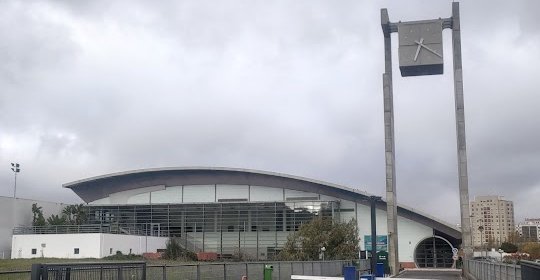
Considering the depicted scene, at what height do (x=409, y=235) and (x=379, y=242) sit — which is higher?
(x=409, y=235)

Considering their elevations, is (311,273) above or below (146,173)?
below

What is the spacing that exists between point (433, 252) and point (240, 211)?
1077 inches

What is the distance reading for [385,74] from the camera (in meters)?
69.1

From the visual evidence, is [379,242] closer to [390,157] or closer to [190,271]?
[390,157]

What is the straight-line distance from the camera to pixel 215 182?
89.9m

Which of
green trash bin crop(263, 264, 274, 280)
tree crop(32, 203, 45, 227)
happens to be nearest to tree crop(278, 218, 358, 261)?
tree crop(32, 203, 45, 227)

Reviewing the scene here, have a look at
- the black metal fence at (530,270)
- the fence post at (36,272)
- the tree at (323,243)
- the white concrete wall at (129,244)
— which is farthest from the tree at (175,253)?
the black metal fence at (530,270)

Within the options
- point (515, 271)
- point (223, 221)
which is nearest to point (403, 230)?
point (223, 221)

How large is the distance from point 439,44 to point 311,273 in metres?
36.2

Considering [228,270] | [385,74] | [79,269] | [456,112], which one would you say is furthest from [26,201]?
[79,269]

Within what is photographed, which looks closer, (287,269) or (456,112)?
(287,269)

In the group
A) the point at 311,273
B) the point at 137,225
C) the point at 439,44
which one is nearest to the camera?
the point at 311,273

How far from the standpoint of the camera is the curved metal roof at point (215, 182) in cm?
8431

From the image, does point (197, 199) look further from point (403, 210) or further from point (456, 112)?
point (456, 112)
